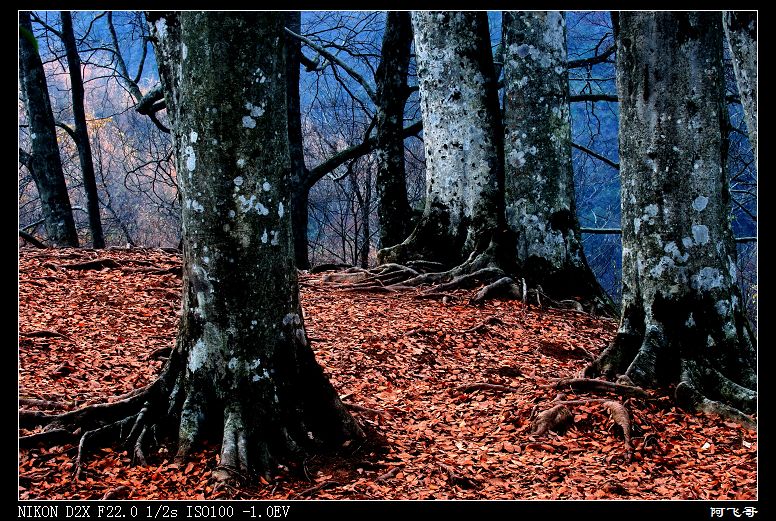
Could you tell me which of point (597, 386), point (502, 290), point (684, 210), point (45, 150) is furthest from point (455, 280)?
point (45, 150)

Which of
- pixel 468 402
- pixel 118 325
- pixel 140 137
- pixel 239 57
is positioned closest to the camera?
pixel 239 57

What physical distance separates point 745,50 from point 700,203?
4.00 feet

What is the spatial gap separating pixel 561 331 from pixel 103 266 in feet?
20.0

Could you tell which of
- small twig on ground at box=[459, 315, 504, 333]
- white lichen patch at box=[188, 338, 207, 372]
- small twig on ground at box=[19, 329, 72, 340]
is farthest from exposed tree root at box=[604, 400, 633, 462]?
small twig on ground at box=[19, 329, 72, 340]

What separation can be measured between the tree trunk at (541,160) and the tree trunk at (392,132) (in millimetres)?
2773

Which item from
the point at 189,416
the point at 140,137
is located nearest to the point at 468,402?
the point at 189,416

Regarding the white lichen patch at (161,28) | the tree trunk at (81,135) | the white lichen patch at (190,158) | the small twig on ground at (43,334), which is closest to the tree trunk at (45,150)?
the tree trunk at (81,135)

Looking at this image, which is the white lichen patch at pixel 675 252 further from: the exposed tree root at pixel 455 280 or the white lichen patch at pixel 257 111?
the exposed tree root at pixel 455 280

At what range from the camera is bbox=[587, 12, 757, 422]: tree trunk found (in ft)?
18.2

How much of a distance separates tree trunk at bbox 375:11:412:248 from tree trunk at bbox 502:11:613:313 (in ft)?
9.10

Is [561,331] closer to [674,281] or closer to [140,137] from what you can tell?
[674,281]

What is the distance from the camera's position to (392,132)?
12.6 meters

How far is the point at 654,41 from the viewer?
5.62 meters

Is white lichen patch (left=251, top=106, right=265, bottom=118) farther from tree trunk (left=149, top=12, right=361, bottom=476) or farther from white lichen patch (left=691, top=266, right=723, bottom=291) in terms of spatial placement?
white lichen patch (left=691, top=266, right=723, bottom=291)
